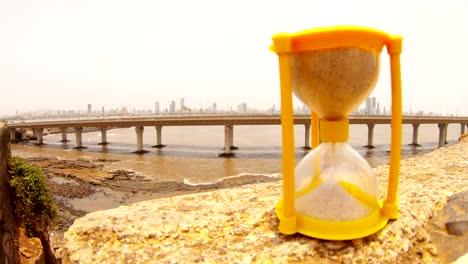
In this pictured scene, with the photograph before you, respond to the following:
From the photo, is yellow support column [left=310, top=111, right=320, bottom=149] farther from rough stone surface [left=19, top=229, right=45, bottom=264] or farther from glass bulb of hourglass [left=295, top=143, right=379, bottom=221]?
rough stone surface [left=19, top=229, right=45, bottom=264]

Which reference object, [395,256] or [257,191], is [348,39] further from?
[257,191]

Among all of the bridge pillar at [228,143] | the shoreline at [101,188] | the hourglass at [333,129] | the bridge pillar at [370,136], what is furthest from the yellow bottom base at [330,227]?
the bridge pillar at [370,136]

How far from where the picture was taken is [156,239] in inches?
128

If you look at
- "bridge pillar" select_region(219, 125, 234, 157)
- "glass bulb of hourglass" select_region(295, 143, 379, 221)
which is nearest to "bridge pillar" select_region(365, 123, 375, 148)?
"bridge pillar" select_region(219, 125, 234, 157)

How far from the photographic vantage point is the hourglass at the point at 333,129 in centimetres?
260

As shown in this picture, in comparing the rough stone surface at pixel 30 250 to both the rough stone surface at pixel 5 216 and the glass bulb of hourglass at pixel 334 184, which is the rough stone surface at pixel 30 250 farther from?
the glass bulb of hourglass at pixel 334 184

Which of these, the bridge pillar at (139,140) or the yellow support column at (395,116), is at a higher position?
the yellow support column at (395,116)

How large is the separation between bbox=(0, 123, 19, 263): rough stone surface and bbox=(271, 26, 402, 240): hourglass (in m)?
6.56

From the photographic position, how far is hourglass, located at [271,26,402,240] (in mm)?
2604

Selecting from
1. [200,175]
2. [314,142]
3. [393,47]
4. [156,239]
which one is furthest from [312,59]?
[200,175]

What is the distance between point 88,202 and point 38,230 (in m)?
7.59

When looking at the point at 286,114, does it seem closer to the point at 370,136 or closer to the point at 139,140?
the point at 139,140

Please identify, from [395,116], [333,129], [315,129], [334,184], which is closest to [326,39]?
[333,129]

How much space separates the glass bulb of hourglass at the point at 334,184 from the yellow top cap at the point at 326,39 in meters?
1.18
